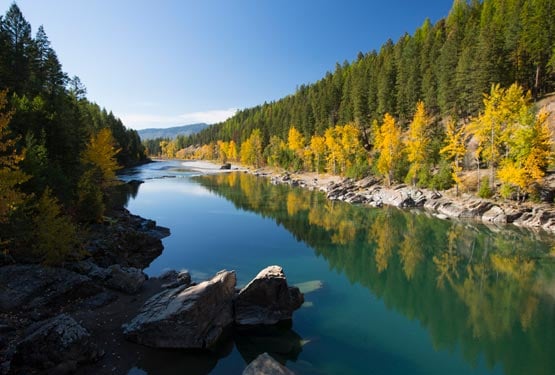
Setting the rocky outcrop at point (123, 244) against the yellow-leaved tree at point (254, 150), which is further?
the yellow-leaved tree at point (254, 150)

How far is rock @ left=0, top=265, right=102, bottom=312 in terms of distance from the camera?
561 inches

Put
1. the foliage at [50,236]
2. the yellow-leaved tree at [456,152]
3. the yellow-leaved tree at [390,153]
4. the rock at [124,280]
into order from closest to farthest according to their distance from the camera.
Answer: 1. the foliage at [50,236]
2. the rock at [124,280]
3. the yellow-leaved tree at [456,152]
4. the yellow-leaved tree at [390,153]

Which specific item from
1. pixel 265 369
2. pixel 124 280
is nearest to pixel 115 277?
pixel 124 280

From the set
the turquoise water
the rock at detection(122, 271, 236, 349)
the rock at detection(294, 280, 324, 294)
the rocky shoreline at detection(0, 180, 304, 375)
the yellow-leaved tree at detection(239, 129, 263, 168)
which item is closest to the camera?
the rocky shoreline at detection(0, 180, 304, 375)

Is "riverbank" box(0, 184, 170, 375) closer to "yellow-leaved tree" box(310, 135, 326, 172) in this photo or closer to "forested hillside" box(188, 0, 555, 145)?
"forested hillside" box(188, 0, 555, 145)

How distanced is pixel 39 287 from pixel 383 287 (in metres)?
19.2

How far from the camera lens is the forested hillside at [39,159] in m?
16.6

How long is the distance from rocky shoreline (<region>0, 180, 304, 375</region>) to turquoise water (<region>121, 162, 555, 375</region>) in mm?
480

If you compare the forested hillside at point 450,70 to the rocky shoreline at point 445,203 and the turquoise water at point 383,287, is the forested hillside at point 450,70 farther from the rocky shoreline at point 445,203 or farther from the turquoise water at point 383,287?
the turquoise water at point 383,287

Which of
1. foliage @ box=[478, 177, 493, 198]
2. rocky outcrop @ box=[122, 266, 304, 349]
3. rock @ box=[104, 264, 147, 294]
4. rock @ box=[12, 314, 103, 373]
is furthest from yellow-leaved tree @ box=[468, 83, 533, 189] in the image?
rock @ box=[12, 314, 103, 373]

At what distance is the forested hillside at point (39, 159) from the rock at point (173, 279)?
537cm

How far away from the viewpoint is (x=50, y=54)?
43.8 meters

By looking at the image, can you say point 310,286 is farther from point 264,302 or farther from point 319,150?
point 319,150

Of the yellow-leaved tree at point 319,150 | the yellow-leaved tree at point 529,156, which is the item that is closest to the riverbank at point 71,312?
the yellow-leaved tree at point 529,156
